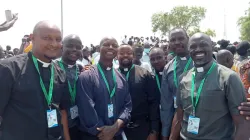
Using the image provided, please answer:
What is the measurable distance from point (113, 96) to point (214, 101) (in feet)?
4.88

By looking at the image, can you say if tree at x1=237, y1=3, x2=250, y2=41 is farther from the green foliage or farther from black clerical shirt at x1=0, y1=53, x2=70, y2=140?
black clerical shirt at x1=0, y1=53, x2=70, y2=140

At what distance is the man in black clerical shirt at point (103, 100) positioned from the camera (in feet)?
12.8

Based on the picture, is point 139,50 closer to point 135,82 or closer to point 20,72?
point 135,82

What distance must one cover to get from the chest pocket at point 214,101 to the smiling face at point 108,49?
1578 mm

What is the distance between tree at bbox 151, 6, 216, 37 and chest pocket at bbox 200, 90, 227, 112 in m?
46.3

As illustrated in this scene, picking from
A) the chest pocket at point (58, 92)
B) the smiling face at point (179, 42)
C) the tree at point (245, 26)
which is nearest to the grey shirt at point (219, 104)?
the smiling face at point (179, 42)

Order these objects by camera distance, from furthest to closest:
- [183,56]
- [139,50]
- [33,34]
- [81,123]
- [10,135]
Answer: [139,50], [183,56], [81,123], [33,34], [10,135]

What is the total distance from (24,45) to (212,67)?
5.13m

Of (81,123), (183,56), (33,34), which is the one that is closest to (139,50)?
(183,56)

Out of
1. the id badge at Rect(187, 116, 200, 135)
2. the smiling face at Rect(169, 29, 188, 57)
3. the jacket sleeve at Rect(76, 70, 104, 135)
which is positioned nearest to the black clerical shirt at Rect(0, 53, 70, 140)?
the jacket sleeve at Rect(76, 70, 104, 135)

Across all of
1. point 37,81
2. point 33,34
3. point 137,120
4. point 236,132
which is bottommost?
point 137,120

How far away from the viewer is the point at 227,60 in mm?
5125

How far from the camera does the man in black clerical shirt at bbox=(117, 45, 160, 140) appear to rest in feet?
15.3

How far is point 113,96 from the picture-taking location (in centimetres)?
409
